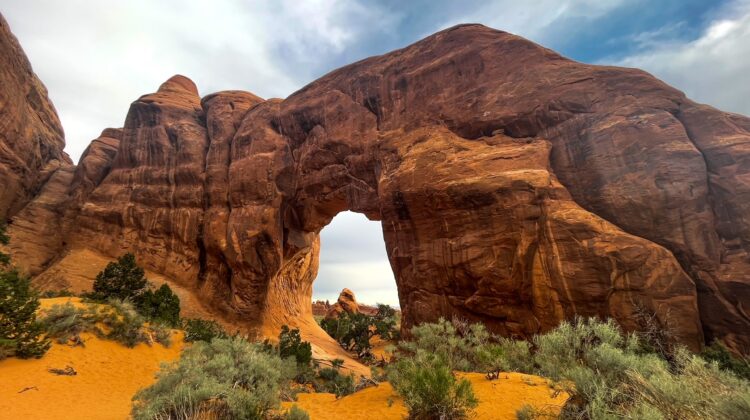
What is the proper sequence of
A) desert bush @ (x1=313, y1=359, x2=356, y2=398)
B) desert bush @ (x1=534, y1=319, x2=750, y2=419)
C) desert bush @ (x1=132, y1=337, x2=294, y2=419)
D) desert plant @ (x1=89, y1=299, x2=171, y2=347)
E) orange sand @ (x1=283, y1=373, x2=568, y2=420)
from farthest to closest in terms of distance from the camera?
desert bush @ (x1=313, y1=359, x2=356, y2=398), desert plant @ (x1=89, y1=299, x2=171, y2=347), orange sand @ (x1=283, y1=373, x2=568, y2=420), desert bush @ (x1=132, y1=337, x2=294, y2=419), desert bush @ (x1=534, y1=319, x2=750, y2=419)

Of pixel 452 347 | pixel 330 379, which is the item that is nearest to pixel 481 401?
pixel 452 347

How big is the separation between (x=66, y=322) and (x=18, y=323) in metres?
2.49

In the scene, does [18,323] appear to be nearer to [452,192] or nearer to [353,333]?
[452,192]

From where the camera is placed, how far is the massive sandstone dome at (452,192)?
12.0 meters

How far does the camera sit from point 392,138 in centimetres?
2008

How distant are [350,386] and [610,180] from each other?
13.3 m

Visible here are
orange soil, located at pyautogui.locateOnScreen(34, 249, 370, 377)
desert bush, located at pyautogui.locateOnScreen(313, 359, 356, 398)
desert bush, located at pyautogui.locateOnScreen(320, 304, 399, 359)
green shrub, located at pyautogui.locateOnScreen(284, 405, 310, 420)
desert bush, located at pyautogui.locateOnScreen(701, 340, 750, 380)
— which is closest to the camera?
green shrub, located at pyautogui.locateOnScreen(284, 405, 310, 420)

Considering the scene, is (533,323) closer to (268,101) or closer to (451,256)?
(451,256)

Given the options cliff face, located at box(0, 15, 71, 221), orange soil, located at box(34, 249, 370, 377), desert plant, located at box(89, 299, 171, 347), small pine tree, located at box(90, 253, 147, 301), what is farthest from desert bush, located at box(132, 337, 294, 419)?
cliff face, located at box(0, 15, 71, 221)

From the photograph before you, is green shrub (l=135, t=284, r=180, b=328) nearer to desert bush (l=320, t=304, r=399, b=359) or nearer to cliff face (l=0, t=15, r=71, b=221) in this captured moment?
desert bush (l=320, t=304, r=399, b=359)

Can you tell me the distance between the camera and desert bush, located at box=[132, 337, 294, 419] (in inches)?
280

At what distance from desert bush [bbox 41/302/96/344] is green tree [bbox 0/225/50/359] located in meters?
1.41

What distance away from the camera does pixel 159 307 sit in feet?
62.9

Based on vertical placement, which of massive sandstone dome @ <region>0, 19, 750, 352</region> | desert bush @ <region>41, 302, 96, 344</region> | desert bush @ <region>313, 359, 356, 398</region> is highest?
massive sandstone dome @ <region>0, 19, 750, 352</region>
